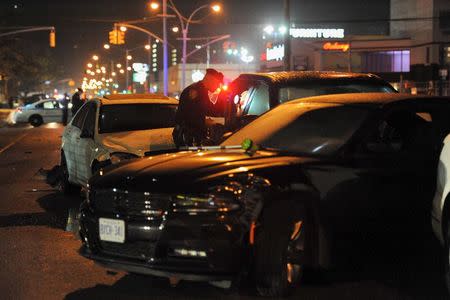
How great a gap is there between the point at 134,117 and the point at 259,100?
2560 mm

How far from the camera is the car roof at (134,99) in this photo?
1061cm

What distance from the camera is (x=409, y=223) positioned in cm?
568

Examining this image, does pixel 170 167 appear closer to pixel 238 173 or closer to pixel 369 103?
pixel 238 173

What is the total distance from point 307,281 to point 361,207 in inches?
30.4

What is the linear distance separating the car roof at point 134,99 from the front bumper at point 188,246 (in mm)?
5694

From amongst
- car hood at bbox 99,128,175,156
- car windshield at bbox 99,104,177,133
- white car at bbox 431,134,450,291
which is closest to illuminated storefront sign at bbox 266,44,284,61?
car windshield at bbox 99,104,177,133

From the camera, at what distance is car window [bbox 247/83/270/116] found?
8.47 metres

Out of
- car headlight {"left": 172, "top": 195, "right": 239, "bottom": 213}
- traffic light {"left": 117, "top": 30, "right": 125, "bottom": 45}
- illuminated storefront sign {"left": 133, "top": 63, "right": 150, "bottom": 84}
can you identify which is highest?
traffic light {"left": 117, "top": 30, "right": 125, "bottom": 45}

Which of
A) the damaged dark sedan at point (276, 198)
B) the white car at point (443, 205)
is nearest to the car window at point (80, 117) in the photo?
the damaged dark sedan at point (276, 198)

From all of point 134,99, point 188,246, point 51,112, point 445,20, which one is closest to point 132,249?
point 188,246

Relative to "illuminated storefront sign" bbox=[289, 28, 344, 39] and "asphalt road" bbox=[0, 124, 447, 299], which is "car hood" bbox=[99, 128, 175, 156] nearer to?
"asphalt road" bbox=[0, 124, 447, 299]

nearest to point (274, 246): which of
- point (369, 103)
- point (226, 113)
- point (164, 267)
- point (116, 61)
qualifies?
point (164, 267)

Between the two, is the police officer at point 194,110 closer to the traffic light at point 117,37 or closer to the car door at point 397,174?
the car door at point 397,174

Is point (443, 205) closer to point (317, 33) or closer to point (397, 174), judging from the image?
point (397, 174)
